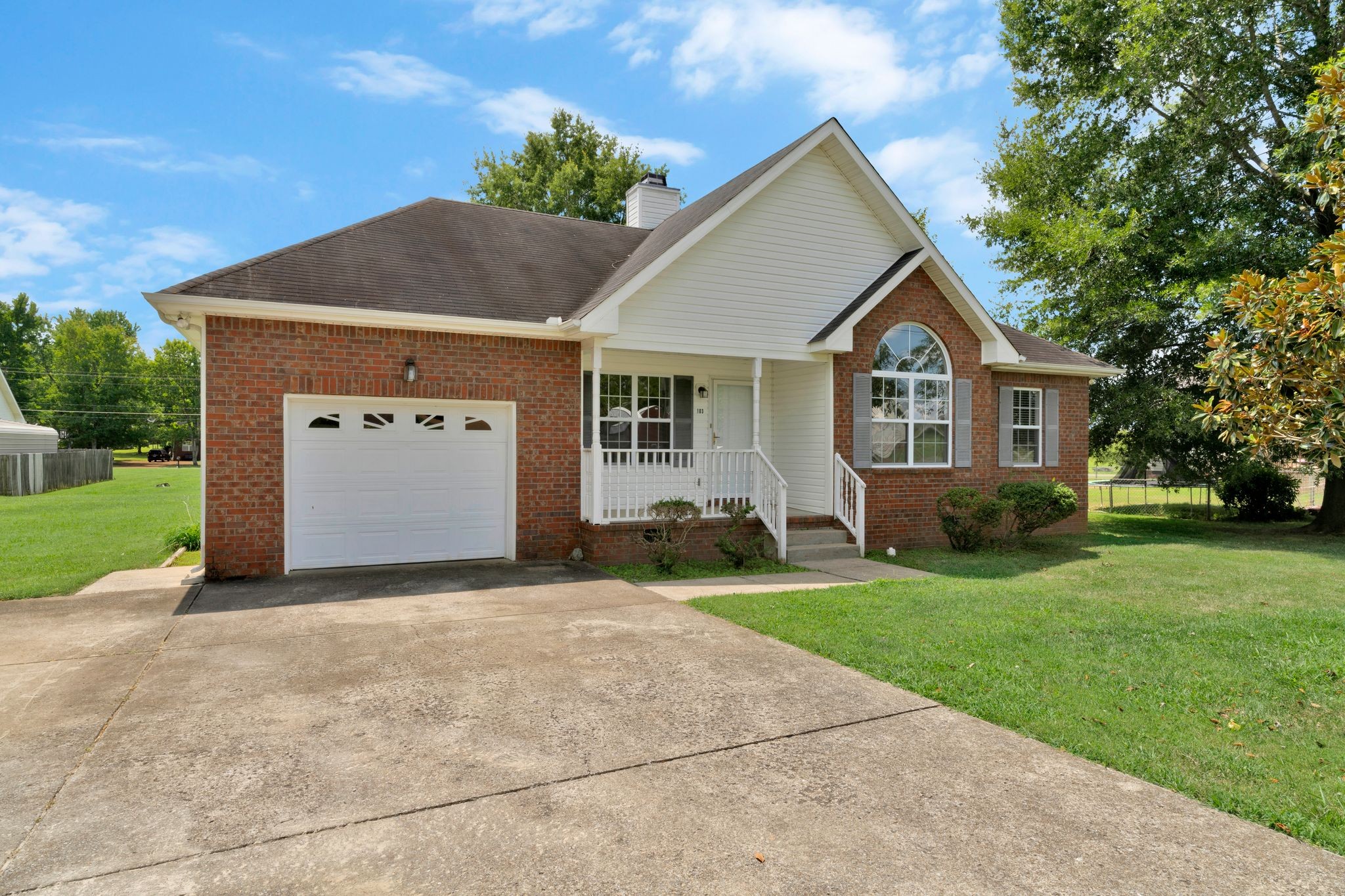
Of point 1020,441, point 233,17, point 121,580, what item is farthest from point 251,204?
point 1020,441

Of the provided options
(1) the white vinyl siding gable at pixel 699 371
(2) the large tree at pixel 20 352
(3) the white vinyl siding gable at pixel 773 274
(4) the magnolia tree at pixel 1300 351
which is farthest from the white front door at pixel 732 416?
(2) the large tree at pixel 20 352

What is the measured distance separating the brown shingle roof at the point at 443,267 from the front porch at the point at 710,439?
1.50 m

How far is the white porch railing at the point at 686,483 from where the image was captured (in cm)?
1046

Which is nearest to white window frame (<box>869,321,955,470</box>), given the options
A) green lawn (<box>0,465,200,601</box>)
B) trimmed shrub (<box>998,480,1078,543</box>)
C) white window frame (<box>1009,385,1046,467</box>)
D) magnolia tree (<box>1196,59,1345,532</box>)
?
trimmed shrub (<box>998,480,1078,543</box>)

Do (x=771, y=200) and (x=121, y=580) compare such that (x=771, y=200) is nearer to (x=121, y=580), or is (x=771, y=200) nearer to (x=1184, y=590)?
(x=1184, y=590)

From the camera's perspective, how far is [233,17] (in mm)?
9938

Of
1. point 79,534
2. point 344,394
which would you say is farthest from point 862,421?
point 79,534

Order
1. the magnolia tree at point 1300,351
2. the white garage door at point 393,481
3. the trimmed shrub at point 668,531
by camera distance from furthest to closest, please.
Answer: the trimmed shrub at point 668,531 → the white garage door at point 393,481 → the magnolia tree at point 1300,351

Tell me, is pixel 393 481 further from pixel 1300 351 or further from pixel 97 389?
pixel 97 389

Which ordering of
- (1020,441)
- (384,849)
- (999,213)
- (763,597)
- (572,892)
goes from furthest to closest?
(999,213) < (1020,441) < (763,597) < (384,849) < (572,892)

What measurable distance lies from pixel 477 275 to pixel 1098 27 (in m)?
16.1

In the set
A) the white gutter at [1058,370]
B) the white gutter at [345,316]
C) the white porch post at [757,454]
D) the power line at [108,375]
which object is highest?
the power line at [108,375]

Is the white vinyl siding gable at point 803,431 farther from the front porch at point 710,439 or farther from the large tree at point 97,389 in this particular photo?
the large tree at point 97,389

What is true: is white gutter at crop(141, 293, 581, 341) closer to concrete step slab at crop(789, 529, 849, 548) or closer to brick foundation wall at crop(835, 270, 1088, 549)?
concrete step slab at crop(789, 529, 849, 548)
